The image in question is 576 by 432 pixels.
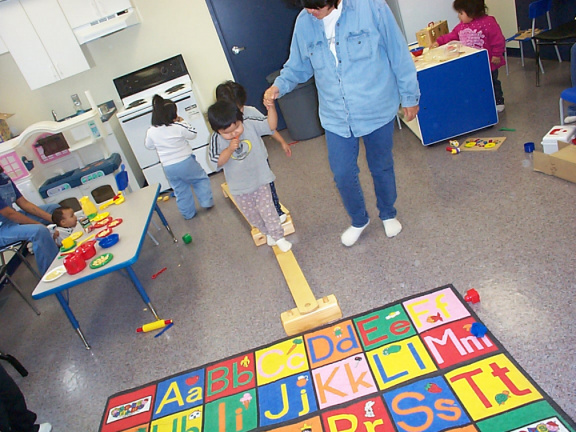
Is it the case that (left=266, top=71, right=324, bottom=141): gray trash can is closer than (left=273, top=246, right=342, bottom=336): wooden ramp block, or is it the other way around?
(left=273, top=246, right=342, bottom=336): wooden ramp block

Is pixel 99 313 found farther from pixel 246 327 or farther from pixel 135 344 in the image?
pixel 246 327

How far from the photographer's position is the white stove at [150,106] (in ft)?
12.6

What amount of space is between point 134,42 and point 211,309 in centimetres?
319

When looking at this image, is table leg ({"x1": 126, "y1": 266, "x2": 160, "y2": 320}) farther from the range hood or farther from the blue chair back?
the blue chair back

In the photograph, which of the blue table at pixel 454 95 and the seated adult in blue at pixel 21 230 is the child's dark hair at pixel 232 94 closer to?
the blue table at pixel 454 95

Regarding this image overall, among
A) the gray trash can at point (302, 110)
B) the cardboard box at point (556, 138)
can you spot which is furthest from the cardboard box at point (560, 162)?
the gray trash can at point (302, 110)

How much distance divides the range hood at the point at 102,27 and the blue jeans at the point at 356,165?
2.72 meters

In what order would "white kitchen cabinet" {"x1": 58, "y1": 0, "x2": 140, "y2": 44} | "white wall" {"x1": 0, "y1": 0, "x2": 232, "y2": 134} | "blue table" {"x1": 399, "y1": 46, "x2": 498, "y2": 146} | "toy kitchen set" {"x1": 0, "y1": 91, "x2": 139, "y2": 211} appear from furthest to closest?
"white wall" {"x1": 0, "y1": 0, "x2": 232, "y2": 134}, "white kitchen cabinet" {"x1": 58, "y1": 0, "x2": 140, "y2": 44}, "toy kitchen set" {"x1": 0, "y1": 91, "x2": 139, "y2": 211}, "blue table" {"x1": 399, "y1": 46, "x2": 498, "y2": 146}

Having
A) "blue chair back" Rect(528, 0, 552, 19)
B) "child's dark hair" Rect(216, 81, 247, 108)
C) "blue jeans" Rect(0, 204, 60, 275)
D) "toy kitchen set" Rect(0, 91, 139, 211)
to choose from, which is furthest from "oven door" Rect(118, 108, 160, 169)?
"blue chair back" Rect(528, 0, 552, 19)

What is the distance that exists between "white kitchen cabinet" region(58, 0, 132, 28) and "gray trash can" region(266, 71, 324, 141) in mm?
1470

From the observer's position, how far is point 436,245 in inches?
84.0

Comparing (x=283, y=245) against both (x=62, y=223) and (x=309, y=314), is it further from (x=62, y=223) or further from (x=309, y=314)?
(x=62, y=223)

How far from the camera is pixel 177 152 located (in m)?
3.11

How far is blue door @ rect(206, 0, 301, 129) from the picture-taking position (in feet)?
14.1
